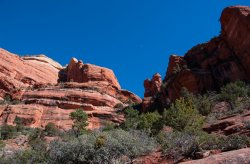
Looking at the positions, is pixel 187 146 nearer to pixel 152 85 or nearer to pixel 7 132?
pixel 7 132

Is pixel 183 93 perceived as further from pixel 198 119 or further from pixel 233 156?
pixel 233 156

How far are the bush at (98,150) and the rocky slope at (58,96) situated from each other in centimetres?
4052

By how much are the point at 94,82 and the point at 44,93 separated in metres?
16.7

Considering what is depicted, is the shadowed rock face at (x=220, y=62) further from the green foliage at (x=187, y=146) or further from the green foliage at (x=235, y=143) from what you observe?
the green foliage at (x=235, y=143)

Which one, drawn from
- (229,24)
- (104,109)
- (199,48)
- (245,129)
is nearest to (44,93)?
(104,109)

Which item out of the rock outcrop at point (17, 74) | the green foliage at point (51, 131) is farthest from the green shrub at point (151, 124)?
the rock outcrop at point (17, 74)

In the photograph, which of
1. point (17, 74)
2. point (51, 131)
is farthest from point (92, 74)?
point (51, 131)

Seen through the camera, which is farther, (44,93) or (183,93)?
(44,93)

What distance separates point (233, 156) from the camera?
12234 millimetres

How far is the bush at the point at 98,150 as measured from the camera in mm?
19047

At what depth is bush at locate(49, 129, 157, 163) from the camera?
19047 millimetres

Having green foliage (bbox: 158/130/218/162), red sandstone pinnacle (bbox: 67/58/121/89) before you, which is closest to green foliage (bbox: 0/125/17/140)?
green foliage (bbox: 158/130/218/162)

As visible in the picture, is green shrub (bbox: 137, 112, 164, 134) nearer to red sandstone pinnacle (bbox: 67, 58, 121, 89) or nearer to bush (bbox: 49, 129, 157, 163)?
bush (bbox: 49, 129, 157, 163)

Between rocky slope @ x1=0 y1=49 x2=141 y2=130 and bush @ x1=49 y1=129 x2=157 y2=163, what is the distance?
40.5 m
